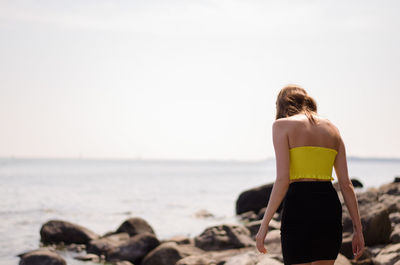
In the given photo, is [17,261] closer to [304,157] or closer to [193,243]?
[193,243]

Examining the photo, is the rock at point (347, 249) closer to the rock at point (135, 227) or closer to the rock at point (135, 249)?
the rock at point (135, 249)

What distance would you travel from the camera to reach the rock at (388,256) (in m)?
8.23

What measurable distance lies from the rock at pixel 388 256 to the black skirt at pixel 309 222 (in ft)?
17.6

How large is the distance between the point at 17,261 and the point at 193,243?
5.08 m

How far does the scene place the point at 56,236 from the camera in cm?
1505

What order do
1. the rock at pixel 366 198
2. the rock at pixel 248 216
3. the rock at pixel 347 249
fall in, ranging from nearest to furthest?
the rock at pixel 347 249, the rock at pixel 366 198, the rock at pixel 248 216

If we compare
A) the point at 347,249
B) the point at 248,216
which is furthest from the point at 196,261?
the point at 248,216

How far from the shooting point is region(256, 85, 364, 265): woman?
357cm

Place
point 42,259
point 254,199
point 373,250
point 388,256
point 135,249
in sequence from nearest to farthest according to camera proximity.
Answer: point 388,256 < point 373,250 < point 42,259 < point 135,249 < point 254,199

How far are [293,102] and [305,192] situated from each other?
2.51ft

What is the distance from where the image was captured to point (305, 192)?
141 inches

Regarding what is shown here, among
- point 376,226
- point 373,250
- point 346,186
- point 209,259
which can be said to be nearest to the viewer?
point 346,186

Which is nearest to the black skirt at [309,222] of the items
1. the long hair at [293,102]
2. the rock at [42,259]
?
the long hair at [293,102]

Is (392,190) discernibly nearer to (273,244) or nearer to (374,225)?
(374,225)
